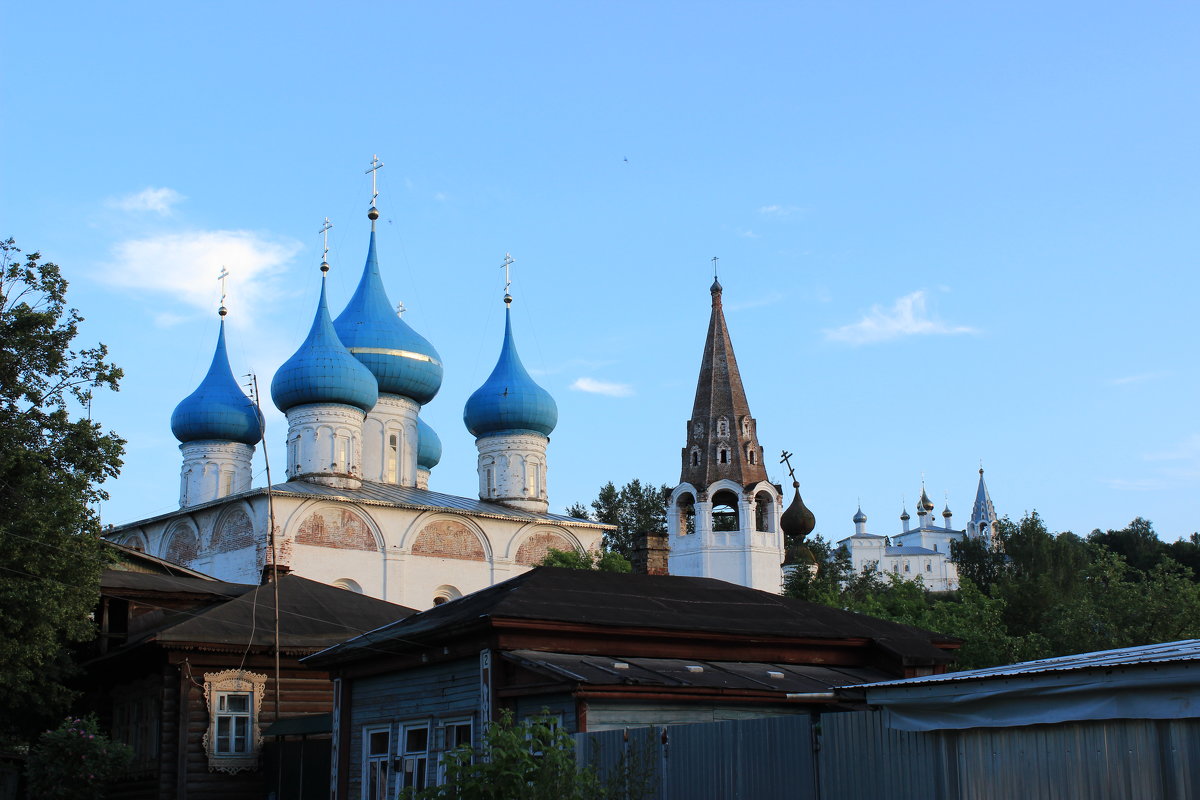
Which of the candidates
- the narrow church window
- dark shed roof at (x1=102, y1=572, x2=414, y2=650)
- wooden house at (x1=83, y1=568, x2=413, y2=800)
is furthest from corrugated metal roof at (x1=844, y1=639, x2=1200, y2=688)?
the narrow church window

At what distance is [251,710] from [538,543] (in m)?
22.8

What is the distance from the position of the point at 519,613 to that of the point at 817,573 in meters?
35.0

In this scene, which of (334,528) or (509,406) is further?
(509,406)

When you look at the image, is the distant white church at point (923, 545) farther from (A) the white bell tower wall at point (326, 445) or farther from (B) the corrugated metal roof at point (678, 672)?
(B) the corrugated metal roof at point (678, 672)

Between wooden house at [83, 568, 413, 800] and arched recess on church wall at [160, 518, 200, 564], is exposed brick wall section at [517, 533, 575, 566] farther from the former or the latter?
wooden house at [83, 568, 413, 800]

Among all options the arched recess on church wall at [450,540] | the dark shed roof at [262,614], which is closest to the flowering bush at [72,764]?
the dark shed roof at [262,614]

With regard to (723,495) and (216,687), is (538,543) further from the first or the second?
(216,687)

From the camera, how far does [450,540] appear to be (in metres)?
38.0

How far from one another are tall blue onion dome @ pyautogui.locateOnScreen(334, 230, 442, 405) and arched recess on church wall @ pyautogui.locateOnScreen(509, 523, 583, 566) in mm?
5769

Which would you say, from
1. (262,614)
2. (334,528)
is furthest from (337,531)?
(262,614)

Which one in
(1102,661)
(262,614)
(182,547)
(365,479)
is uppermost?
(365,479)

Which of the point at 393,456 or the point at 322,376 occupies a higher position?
the point at 322,376

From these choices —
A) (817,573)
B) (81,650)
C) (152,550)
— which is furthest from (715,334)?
(81,650)

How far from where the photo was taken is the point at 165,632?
16531 millimetres
